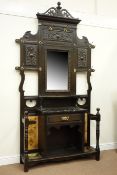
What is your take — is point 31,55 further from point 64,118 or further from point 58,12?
point 64,118

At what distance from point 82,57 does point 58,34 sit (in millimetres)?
548

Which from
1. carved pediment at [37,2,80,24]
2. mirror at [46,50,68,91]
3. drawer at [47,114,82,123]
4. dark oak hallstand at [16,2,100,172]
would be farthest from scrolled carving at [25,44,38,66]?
drawer at [47,114,82,123]

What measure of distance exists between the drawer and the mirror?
491mm

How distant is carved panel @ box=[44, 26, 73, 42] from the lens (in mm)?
3623

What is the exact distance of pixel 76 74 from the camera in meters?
3.87

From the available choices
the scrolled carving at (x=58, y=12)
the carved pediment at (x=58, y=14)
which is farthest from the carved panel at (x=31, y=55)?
the scrolled carving at (x=58, y=12)

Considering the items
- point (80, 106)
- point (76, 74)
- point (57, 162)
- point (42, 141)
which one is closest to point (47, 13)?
point (76, 74)

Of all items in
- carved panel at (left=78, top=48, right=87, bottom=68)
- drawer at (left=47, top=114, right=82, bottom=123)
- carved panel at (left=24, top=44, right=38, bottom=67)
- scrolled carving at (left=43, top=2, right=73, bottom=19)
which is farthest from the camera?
carved panel at (left=78, top=48, right=87, bottom=68)

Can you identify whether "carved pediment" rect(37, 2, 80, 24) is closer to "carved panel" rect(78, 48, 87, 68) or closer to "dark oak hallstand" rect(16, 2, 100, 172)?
"dark oak hallstand" rect(16, 2, 100, 172)

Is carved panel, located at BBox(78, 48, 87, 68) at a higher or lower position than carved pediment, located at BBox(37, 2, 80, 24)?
lower

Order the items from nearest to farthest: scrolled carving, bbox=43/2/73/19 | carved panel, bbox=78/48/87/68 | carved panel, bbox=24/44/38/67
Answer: carved panel, bbox=24/44/38/67
scrolled carving, bbox=43/2/73/19
carved panel, bbox=78/48/87/68

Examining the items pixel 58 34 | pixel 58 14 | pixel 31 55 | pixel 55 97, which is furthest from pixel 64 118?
pixel 58 14

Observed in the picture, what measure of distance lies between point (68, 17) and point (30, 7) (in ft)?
2.01

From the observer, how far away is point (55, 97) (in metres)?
3.66
